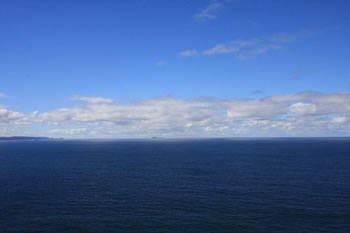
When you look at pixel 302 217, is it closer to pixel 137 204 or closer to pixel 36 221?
pixel 137 204

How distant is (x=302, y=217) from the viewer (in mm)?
53031

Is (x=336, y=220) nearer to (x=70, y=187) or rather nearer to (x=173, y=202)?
(x=173, y=202)

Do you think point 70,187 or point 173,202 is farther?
point 70,187

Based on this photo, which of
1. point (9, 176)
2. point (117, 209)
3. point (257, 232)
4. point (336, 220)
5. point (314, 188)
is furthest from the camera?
point (9, 176)

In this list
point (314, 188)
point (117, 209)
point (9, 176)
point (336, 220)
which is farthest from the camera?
point (9, 176)

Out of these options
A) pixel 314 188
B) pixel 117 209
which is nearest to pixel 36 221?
pixel 117 209

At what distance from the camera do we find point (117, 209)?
59.1 metres

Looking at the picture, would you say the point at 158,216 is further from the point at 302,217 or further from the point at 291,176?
the point at 291,176

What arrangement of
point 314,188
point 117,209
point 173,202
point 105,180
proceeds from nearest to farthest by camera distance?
point 117,209
point 173,202
point 314,188
point 105,180

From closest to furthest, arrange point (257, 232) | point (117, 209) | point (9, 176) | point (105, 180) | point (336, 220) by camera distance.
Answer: point (257, 232), point (336, 220), point (117, 209), point (105, 180), point (9, 176)

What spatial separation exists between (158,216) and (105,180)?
4355 cm

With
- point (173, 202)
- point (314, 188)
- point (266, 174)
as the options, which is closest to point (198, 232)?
point (173, 202)

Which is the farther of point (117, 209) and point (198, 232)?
point (117, 209)

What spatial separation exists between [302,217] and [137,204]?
131 feet
